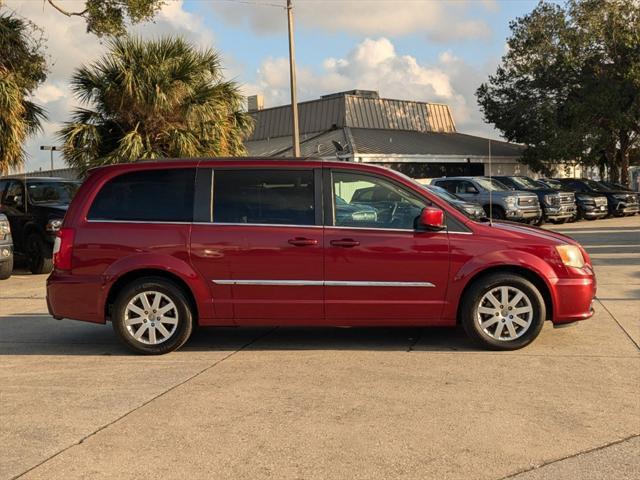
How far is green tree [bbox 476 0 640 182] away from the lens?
31594 mm

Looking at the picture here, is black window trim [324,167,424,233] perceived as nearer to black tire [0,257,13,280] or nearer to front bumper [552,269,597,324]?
front bumper [552,269,597,324]

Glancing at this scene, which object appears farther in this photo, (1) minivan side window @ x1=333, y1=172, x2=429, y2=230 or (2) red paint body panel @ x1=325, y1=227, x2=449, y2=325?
(1) minivan side window @ x1=333, y1=172, x2=429, y2=230

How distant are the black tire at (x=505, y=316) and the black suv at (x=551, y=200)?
57.8 feet

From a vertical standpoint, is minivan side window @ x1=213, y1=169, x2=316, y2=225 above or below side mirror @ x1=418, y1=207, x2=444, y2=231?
above

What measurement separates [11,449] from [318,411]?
1.99 m

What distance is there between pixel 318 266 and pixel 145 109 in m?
11.6

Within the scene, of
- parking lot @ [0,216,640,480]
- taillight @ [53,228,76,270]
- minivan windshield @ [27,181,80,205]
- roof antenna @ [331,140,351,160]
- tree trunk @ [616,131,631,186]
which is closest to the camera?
parking lot @ [0,216,640,480]

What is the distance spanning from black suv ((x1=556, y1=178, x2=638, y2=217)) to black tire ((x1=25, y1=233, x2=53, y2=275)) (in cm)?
2042

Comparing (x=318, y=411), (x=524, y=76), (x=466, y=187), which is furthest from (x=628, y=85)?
(x=318, y=411)

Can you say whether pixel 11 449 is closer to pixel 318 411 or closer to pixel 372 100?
pixel 318 411

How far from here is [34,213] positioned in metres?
12.9

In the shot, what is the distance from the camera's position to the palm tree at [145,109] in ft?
53.9

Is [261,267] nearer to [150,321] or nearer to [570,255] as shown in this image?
[150,321]

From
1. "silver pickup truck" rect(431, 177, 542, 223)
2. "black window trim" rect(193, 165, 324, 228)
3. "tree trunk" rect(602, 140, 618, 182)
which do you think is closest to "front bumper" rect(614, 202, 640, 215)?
"silver pickup truck" rect(431, 177, 542, 223)
